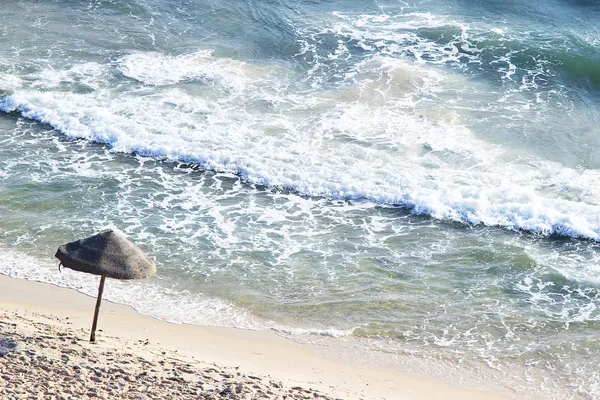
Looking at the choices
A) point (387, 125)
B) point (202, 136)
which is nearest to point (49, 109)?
point (202, 136)

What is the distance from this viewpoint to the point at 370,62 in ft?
77.5

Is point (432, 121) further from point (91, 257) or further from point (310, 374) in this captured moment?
point (91, 257)

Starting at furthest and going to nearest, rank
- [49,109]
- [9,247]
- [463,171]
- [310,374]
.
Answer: [49,109]
[463,171]
[9,247]
[310,374]

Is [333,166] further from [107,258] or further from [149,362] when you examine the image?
[149,362]

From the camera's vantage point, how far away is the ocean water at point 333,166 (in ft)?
45.1

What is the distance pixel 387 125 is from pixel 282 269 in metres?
6.70

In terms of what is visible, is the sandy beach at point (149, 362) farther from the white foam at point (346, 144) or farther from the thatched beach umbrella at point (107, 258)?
the white foam at point (346, 144)

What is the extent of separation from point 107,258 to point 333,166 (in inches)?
321

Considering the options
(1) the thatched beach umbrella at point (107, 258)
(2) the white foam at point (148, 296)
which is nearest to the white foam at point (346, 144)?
(2) the white foam at point (148, 296)

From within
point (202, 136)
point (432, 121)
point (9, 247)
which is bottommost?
point (9, 247)

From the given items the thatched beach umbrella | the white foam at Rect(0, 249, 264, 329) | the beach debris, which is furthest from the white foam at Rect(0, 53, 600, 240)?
the beach debris

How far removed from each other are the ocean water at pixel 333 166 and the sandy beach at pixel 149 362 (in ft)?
1.77

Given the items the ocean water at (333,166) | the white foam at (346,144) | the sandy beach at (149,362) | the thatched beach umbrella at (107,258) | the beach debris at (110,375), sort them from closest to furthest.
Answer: the beach debris at (110,375)
the sandy beach at (149,362)
the thatched beach umbrella at (107,258)
the ocean water at (333,166)
the white foam at (346,144)

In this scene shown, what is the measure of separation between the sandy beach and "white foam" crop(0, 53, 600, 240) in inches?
221
